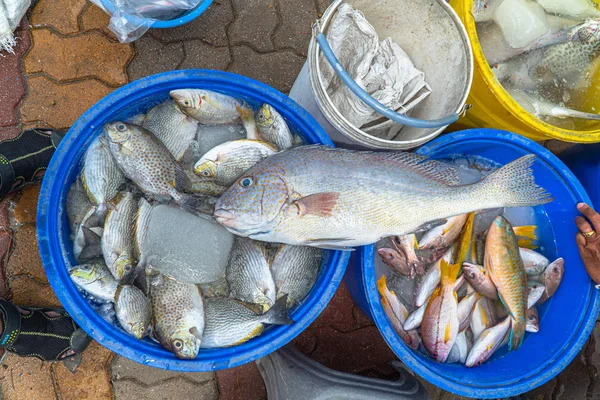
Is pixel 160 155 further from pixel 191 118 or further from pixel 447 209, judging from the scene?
pixel 447 209

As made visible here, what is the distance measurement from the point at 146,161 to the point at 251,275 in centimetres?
73

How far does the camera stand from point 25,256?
2865 mm

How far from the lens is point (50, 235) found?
209 centimetres

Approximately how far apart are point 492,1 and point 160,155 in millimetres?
1983

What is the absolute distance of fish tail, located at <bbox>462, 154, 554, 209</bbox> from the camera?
213cm

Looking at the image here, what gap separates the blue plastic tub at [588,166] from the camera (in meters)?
2.81

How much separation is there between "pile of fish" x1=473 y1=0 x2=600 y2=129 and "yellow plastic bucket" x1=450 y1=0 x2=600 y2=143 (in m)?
0.05

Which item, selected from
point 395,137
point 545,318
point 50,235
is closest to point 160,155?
Answer: point 50,235

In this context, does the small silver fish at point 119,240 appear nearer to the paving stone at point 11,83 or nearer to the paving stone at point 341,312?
the paving stone at point 11,83

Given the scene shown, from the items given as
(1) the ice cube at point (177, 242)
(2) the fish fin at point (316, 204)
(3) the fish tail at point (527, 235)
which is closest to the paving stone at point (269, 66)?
(1) the ice cube at point (177, 242)

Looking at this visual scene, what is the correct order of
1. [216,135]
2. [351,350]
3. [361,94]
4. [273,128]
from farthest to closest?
[351,350] → [216,135] → [273,128] → [361,94]

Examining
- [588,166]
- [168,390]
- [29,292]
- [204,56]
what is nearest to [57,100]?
[204,56]

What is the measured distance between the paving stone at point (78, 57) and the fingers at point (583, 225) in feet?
9.36

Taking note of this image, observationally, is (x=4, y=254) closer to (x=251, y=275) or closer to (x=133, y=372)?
(x=133, y=372)
